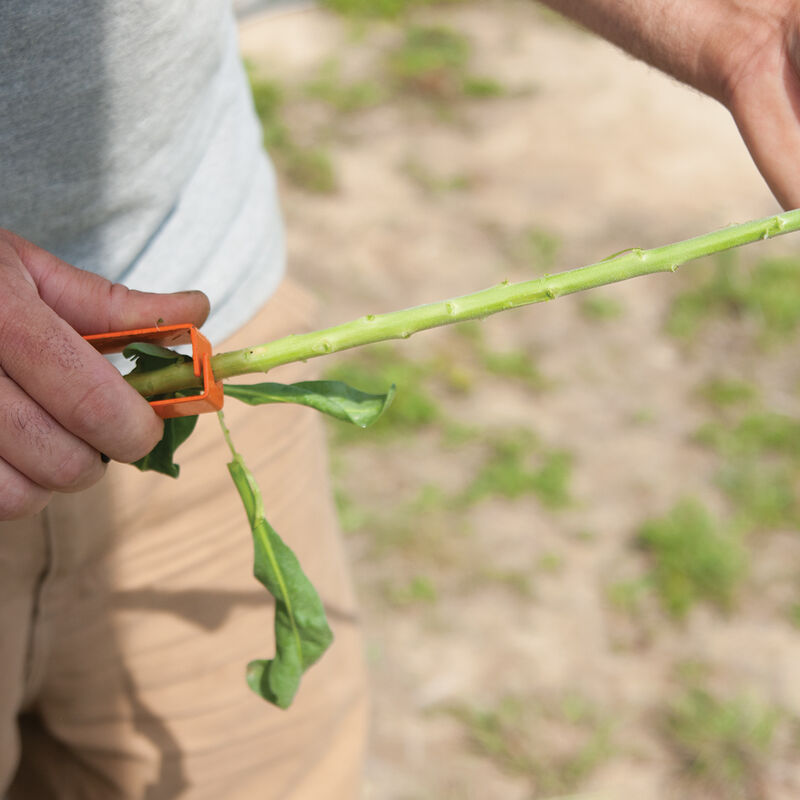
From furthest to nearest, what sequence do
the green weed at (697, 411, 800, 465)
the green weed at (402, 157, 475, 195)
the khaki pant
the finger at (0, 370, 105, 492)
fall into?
the green weed at (402, 157, 475, 195)
the green weed at (697, 411, 800, 465)
the khaki pant
the finger at (0, 370, 105, 492)

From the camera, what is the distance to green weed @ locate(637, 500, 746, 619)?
8.85 feet

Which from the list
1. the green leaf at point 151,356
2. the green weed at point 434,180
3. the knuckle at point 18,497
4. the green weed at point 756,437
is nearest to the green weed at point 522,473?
the green weed at point 756,437

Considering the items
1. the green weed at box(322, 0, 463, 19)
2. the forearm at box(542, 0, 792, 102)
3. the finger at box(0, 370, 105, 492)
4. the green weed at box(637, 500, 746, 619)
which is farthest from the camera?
the green weed at box(322, 0, 463, 19)

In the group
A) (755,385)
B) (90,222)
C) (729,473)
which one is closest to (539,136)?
(755,385)

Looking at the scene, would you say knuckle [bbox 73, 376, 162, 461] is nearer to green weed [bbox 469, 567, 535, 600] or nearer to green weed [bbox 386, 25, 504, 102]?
green weed [bbox 469, 567, 535, 600]

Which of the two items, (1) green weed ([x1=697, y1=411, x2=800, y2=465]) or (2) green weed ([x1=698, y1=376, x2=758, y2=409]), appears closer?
(1) green weed ([x1=697, y1=411, x2=800, y2=465])

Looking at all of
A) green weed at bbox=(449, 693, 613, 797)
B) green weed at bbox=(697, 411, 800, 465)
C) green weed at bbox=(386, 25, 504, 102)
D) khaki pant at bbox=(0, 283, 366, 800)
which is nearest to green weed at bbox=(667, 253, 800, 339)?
green weed at bbox=(697, 411, 800, 465)

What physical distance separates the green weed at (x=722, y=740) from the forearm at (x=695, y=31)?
5.54 ft

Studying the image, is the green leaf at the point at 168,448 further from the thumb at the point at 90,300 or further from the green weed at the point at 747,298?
the green weed at the point at 747,298

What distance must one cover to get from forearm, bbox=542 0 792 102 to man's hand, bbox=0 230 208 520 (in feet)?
2.97

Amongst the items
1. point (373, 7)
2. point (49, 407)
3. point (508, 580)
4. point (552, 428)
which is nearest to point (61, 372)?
point (49, 407)

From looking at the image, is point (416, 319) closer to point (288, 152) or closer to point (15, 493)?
point (15, 493)

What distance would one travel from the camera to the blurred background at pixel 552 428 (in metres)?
2.49

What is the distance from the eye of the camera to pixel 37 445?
37.4 inches
